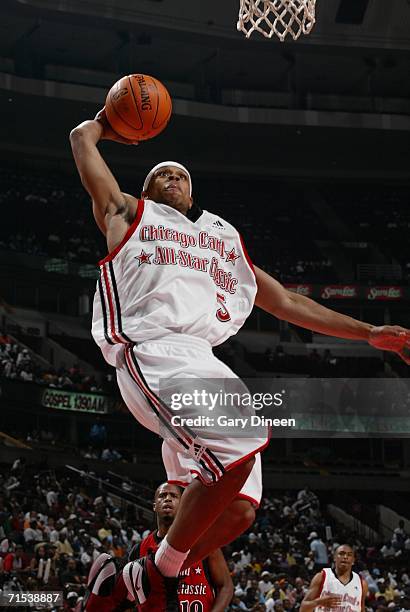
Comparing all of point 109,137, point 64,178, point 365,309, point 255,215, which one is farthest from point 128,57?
point 109,137

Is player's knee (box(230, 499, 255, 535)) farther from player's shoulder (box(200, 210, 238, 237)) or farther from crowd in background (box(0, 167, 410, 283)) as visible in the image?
crowd in background (box(0, 167, 410, 283))

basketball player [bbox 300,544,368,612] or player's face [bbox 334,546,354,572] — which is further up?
player's face [bbox 334,546,354,572]

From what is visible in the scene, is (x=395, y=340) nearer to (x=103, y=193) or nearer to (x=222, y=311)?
(x=222, y=311)

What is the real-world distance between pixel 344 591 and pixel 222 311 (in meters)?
5.16

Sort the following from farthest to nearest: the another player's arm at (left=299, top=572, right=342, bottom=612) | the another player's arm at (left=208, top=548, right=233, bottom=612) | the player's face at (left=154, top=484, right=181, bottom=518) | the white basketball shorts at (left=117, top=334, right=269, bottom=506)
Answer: the another player's arm at (left=299, top=572, right=342, bottom=612) < the another player's arm at (left=208, top=548, right=233, bottom=612) < the player's face at (left=154, top=484, right=181, bottom=518) < the white basketball shorts at (left=117, top=334, right=269, bottom=506)

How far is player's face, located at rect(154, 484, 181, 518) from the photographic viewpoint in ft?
17.4

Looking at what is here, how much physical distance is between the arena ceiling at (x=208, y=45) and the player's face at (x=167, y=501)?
20354mm

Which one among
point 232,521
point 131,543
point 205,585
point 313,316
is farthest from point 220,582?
point 131,543

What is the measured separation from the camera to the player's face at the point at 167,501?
530cm

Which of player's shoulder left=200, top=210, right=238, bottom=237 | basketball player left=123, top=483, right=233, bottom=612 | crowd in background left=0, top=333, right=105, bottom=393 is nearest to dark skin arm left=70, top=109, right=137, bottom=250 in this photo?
player's shoulder left=200, top=210, right=238, bottom=237

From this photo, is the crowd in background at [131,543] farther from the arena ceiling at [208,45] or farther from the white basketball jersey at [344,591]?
the arena ceiling at [208,45]

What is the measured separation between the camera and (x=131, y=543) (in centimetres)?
1464

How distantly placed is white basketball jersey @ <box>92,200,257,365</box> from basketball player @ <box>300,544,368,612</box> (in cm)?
470

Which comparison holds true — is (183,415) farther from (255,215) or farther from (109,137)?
(255,215)
